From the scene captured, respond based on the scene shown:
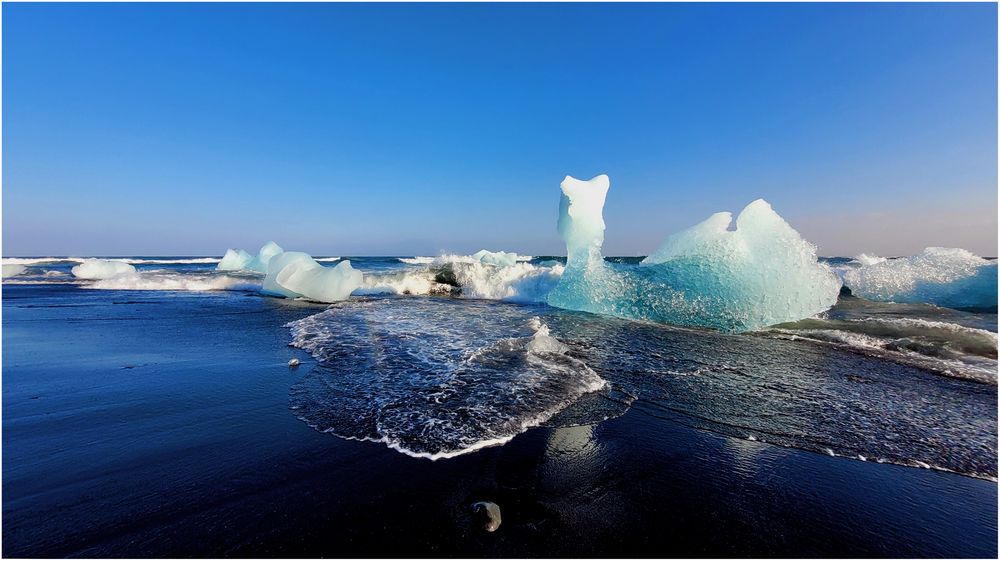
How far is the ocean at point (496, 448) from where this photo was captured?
1604mm

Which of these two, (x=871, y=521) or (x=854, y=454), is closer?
(x=871, y=521)

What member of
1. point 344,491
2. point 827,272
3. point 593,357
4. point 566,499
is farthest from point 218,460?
point 827,272

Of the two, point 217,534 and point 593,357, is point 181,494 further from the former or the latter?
point 593,357

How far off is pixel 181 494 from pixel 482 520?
1405mm

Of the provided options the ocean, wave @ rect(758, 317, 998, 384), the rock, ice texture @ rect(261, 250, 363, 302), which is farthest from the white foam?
wave @ rect(758, 317, 998, 384)

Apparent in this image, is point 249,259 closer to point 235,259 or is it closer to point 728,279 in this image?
point 235,259

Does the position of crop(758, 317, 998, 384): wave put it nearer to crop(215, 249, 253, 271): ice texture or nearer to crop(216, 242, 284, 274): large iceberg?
crop(216, 242, 284, 274): large iceberg

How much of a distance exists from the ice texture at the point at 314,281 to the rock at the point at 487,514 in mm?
10010

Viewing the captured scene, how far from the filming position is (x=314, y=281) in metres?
10.8

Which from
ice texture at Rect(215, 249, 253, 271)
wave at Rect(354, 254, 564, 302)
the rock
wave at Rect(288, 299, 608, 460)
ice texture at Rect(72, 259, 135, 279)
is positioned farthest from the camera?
ice texture at Rect(215, 249, 253, 271)

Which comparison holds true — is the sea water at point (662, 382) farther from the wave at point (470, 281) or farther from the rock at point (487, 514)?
the wave at point (470, 281)

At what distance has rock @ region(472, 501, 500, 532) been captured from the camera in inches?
63.1

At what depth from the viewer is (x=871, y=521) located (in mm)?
1760

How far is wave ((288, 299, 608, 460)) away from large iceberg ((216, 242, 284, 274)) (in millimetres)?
14725
